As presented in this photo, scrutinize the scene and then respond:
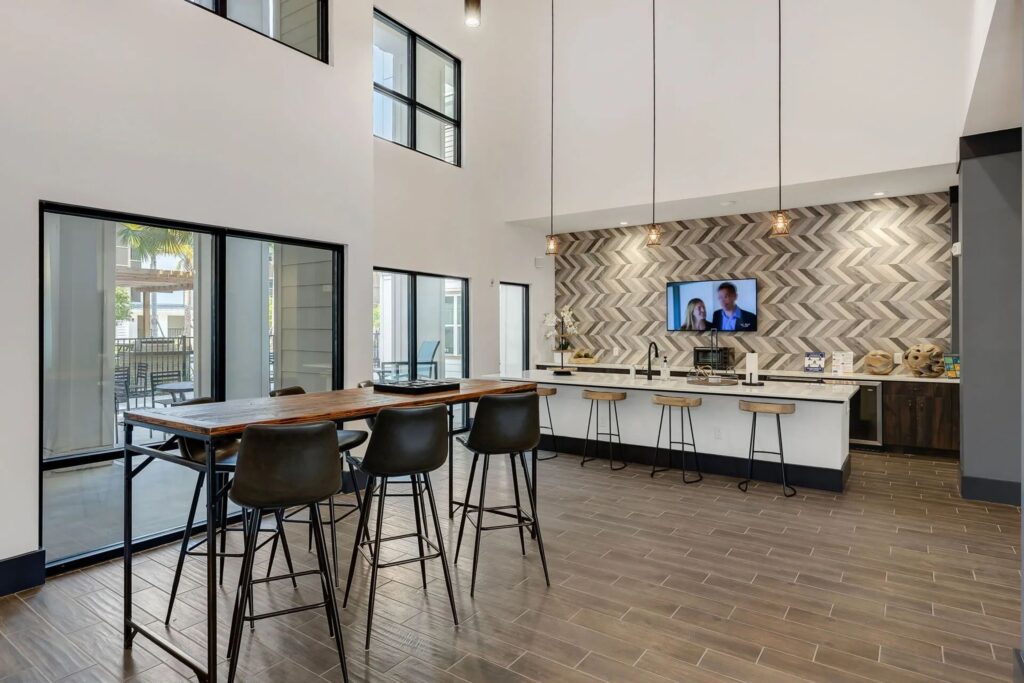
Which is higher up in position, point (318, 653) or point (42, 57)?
point (42, 57)

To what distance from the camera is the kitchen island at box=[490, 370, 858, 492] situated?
17.2 ft

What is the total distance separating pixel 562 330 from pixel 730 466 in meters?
4.12

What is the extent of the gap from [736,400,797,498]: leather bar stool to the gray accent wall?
1.42 meters

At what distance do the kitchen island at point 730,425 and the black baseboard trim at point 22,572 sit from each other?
4511mm

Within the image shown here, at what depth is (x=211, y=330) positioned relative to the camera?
4.39 metres

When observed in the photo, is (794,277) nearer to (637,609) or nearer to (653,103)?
(653,103)

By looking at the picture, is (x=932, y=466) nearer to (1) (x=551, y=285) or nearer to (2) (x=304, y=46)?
(1) (x=551, y=285)

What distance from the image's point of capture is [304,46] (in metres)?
5.02

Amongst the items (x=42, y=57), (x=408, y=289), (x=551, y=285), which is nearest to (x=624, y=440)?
(x=408, y=289)

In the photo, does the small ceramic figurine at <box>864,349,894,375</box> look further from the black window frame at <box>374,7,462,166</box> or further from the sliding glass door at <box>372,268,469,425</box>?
the black window frame at <box>374,7,462,166</box>

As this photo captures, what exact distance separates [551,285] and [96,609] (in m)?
7.38

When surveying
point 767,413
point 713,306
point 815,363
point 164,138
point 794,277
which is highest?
point 164,138

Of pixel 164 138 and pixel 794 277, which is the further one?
pixel 794 277

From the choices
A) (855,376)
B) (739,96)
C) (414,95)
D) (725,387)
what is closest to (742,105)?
(739,96)
